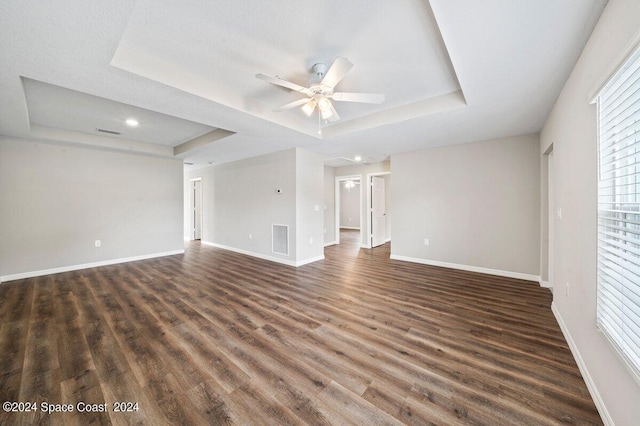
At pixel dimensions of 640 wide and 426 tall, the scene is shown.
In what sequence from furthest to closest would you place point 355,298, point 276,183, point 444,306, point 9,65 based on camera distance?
point 276,183, point 355,298, point 444,306, point 9,65

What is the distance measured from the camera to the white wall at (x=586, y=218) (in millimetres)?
1243

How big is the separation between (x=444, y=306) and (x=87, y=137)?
21.4 feet

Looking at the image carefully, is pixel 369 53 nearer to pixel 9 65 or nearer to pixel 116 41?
pixel 116 41

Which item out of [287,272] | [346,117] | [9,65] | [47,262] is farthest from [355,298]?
[47,262]

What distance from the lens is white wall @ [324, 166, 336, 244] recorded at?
7.33 metres

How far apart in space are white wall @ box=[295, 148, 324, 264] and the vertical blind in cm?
401

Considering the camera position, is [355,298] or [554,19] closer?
[554,19]

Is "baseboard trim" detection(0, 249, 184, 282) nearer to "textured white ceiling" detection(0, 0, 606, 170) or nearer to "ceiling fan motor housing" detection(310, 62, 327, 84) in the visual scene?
"textured white ceiling" detection(0, 0, 606, 170)

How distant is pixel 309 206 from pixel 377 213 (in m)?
2.71

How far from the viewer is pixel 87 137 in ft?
14.7

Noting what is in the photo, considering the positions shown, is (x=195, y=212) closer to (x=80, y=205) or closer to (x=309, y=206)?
(x=80, y=205)

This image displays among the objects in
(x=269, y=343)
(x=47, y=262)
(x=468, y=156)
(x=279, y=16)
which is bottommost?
(x=269, y=343)

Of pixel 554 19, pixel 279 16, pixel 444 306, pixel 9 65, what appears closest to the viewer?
pixel 554 19

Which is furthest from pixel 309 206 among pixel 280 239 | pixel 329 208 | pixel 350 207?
pixel 350 207
